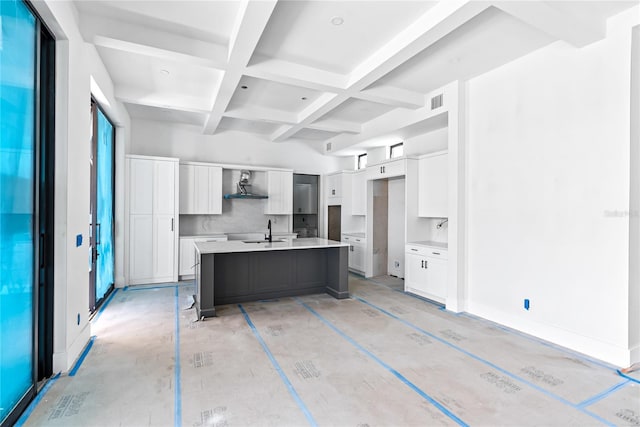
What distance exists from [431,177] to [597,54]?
245 centimetres

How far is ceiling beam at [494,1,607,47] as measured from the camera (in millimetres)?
2576

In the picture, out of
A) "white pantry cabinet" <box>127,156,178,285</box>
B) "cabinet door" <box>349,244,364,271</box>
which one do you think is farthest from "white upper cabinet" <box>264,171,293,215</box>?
"white pantry cabinet" <box>127,156,178,285</box>

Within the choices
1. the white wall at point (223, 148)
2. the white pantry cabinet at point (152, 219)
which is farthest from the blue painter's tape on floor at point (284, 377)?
the white wall at point (223, 148)

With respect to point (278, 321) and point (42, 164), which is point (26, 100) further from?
point (278, 321)

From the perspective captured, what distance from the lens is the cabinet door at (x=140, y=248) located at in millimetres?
5602

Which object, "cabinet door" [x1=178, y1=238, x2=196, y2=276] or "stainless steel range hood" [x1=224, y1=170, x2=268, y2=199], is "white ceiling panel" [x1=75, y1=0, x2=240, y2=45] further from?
"cabinet door" [x1=178, y1=238, x2=196, y2=276]

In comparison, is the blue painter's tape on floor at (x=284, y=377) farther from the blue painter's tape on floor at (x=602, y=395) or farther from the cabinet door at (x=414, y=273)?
the cabinet door at (x=414, y=273)

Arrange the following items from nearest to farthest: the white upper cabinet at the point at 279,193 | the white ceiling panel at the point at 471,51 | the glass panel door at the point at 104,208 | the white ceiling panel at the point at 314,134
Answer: the white ceiling panel at the point at 471,51, the glass panel door at the point at 104,208, the white ceiling panel at the point at 314,134, the white upper cabinet at the point at 279,193

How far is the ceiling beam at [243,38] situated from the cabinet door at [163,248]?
97.9 inches

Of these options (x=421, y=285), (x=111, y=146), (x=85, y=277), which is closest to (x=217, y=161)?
(x=111, y=146)

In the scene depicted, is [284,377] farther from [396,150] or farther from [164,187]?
[396,150]

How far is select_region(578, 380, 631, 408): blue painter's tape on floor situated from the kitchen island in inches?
118

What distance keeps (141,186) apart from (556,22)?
19.8 ft

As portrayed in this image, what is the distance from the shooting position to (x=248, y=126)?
273 inches
